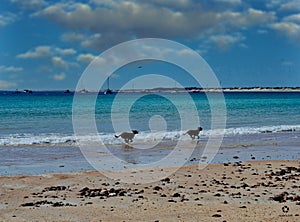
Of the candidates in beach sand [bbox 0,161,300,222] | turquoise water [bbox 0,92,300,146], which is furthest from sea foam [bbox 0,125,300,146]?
beach sand [bbox 0,161,300,222]

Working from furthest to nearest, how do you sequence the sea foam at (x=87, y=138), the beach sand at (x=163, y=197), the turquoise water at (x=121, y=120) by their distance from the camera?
the turquoise water at (x=121, y=120) < the sea foam at (x=87, y=138) < the beach sand at (x=163, y=197)

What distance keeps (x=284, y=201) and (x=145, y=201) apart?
2.95 metres

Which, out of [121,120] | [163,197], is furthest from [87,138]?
[121,120]

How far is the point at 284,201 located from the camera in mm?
9219

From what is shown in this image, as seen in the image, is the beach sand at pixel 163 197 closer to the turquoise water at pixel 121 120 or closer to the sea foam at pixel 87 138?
the sea foam at pixel 87 138

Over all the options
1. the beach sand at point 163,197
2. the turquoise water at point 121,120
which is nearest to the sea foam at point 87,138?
the turquoise water at point 121,120

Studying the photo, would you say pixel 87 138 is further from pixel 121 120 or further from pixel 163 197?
pixel 121 120

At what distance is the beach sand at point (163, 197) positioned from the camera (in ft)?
27.2

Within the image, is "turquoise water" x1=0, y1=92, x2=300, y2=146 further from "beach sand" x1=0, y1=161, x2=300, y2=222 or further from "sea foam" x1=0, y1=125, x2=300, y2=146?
"beach sand" x1=0, y1=161, x2=300, y2=222

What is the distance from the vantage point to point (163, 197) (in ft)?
32.4

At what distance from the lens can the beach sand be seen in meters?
8.30

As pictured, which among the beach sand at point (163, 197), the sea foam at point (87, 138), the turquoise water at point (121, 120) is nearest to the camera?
the beach sand at point (163, 197)

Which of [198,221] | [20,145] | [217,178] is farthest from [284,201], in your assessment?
[20,145]

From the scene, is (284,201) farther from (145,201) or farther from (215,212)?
(145,201)
